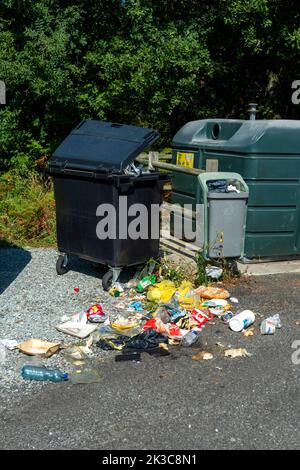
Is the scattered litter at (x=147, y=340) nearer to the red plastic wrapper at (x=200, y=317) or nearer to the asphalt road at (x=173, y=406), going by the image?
the asphalt road at (x=173, y=406)

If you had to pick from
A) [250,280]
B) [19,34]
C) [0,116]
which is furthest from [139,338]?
[19,34]

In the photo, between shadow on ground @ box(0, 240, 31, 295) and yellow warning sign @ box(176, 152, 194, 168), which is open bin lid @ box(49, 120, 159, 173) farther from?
yellow warning sign @ box(176, 152, 194, 168)

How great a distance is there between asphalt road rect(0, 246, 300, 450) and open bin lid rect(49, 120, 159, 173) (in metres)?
1.86

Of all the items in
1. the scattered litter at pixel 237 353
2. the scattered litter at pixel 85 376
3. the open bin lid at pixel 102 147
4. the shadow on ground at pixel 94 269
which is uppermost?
the open bin lid at pixel 102 147

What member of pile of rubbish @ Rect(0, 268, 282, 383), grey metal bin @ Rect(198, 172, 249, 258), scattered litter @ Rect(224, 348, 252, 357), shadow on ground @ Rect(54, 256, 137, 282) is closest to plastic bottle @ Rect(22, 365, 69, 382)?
pile of rubbish @ Rect(0, 268, 282, 383)

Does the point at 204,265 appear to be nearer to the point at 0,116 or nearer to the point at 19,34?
the point at 0,116

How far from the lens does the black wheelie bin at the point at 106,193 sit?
17.0 feet

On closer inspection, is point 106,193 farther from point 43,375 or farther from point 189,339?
point 43,375

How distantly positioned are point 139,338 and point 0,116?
589 centimetres

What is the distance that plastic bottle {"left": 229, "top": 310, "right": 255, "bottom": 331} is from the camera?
4.54 m

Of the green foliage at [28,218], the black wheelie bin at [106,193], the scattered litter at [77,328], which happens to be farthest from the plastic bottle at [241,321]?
the green foliage at [28,218]

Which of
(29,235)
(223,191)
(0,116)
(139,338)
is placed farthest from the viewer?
(0,116)

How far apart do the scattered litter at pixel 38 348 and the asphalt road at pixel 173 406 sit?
35 centimetres
